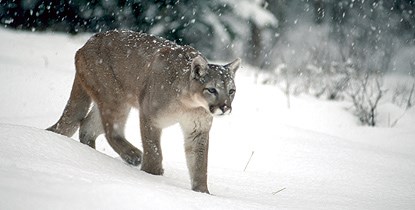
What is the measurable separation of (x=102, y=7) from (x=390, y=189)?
25.9 ft

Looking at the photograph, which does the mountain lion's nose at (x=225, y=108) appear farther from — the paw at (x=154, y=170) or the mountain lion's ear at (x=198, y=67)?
the paw at (x=154, y=170)

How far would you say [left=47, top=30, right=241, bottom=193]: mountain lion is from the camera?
13.9 feet

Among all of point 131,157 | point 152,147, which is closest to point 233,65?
point 152,147

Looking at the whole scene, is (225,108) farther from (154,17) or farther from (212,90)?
(154,17)

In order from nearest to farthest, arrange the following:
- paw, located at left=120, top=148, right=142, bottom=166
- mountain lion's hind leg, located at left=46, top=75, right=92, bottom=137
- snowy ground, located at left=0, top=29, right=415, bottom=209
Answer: snowy ground, located at left=0, top=29, right=415, bottom=209 → paw, located at left=120, top=148, right=142, bottom=166 → mountain lion's hind leg, located at left=46, top=75, right=92, bottom=137

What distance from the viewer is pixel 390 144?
23.9 feet

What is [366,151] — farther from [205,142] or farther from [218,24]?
[218,24]

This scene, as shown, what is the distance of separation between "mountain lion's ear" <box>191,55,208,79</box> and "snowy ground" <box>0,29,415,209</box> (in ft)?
3.11

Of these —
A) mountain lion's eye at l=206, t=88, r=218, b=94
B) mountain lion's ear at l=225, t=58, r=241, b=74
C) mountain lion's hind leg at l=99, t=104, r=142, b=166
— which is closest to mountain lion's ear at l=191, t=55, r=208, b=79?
mountain lion's eye at l=206, t=88, r=218, b=94

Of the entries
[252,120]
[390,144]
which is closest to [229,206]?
[252,120]

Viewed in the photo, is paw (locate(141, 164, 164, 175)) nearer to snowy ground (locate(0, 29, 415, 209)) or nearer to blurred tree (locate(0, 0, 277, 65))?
snowy ground (locate(0, 29, 415, 209))

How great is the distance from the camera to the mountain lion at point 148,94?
4238 millimetres

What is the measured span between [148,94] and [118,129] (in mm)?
683

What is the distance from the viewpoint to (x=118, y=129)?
4.94 meters
